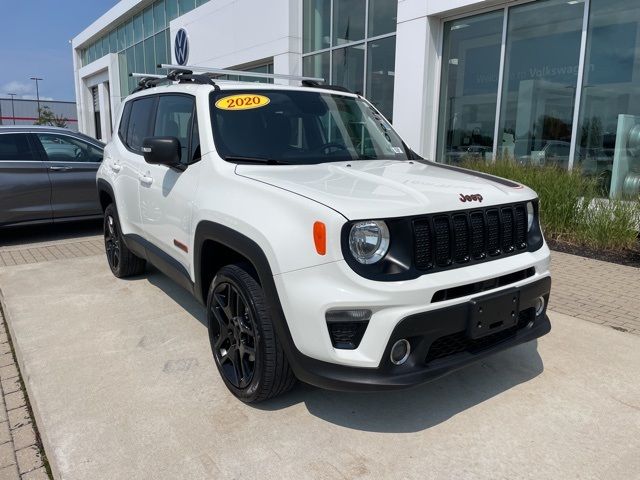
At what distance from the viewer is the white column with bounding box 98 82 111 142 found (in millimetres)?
30984

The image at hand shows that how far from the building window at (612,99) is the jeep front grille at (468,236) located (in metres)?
5.61

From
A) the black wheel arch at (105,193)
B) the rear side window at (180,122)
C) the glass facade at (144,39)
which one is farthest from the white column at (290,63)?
the rear side window at (180,122)

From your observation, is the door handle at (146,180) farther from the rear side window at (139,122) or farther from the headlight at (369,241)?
the headlight at (369,241)

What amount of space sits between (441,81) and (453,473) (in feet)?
29.5

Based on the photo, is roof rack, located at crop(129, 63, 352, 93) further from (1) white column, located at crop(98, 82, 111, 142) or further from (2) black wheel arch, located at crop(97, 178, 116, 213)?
(1) white column, located at crop(98, 82, 111, 142)

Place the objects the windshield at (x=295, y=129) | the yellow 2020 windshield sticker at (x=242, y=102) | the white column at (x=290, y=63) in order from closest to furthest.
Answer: the windshield at (x=295, y=129) → the yellow 2020 windshield sticker at (x=242, y=102) → the white column at (x=290, y=63)

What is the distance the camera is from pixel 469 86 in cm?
1005

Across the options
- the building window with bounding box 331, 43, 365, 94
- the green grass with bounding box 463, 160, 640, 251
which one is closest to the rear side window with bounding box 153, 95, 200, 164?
the green grass with bounding box 463, 160, 640, 251

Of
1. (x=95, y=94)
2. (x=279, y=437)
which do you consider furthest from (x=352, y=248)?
(x=95, y=94)

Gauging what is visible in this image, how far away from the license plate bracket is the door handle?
2.75 metres

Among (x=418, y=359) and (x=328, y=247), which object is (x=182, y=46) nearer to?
(x=328, y=247)

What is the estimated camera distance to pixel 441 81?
10172mm

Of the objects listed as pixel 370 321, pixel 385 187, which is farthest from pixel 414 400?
pixel 385 187

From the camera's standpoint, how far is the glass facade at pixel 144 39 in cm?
2070
